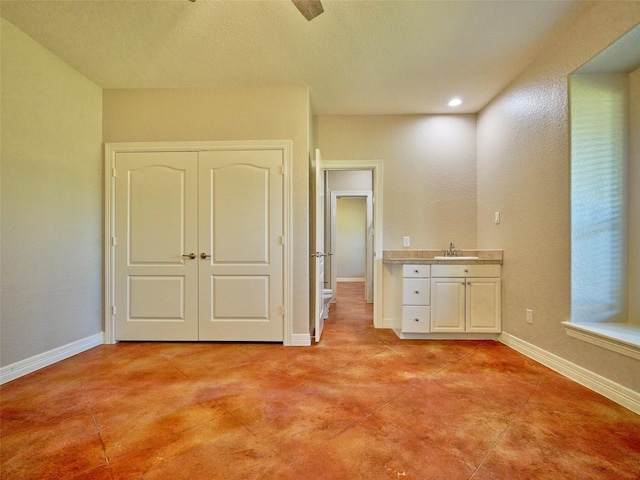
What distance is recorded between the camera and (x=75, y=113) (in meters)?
2.64

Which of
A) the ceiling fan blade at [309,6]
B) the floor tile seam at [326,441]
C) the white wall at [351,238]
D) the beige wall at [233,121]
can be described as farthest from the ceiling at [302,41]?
the white wall at [351,238]

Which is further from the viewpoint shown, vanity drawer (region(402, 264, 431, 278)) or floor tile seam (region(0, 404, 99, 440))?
vanity drawer (region(402, 264, 431, 278))

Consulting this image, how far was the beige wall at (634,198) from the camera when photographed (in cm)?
204

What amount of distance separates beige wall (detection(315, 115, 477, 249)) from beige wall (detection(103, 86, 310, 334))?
0.77m

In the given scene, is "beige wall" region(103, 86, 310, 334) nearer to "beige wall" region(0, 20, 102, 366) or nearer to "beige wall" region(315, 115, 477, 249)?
"beige wall" region(0, 20, 102, 366)

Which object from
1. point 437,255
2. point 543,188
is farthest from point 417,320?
point 543,188

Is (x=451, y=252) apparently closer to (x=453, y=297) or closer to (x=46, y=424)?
(x=453, y=297)

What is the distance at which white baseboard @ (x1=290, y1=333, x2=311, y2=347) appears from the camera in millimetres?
2818

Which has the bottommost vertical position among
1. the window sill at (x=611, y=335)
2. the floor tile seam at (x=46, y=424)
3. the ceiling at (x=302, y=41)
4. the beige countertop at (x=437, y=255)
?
the floor tile seam at (x=46, y=424)

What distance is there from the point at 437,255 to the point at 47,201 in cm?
385

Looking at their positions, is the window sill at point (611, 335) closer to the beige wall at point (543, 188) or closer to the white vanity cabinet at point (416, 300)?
the beige wall at point (543, 188)

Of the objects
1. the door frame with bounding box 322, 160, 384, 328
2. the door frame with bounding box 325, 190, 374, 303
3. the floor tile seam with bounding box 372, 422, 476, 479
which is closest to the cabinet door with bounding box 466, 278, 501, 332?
the door frame with bounding box 322, 160, 384, 328

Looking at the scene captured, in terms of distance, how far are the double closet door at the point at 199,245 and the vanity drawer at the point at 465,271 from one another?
1.63 m

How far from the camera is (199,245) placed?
2883 millimetres
